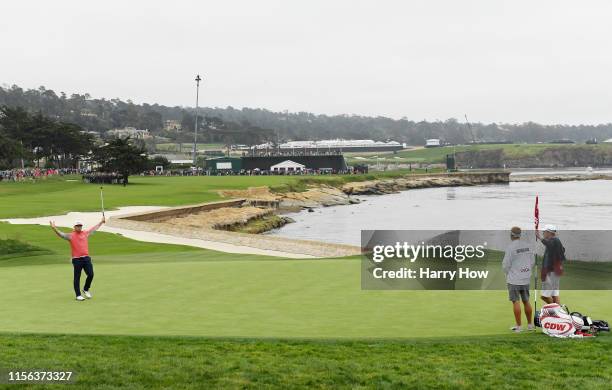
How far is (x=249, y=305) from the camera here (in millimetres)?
15094

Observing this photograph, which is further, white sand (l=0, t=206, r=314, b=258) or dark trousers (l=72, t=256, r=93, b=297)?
white sand (l=0, t=206, r=314, b=258)

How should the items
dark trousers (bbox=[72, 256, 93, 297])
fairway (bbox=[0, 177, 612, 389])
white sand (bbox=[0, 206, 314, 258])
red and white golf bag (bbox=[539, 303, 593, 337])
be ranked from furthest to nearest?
white sand (bbox=[0, 206, 314, 258])
dark trousers (bbox=[72, 256, 93, 297])
red and white golf bag (bbox=[539, 303, 593, 337])
fairway (bbox=[0, 177, 612, 389])

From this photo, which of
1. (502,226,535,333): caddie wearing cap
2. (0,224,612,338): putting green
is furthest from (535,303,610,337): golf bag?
(0,224,612,338): putting green

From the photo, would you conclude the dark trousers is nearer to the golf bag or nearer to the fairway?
the fairway

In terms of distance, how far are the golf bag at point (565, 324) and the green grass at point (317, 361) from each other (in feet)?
0.83

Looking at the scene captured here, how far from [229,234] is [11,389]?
2757 cm

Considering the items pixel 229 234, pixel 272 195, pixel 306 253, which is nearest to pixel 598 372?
pixel 306 253

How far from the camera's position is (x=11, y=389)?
31.2 ft

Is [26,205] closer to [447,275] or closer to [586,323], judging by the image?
[447,275]

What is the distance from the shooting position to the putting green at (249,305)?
13.0m

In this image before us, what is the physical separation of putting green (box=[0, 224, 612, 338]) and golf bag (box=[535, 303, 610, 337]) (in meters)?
0.79

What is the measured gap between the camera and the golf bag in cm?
1233

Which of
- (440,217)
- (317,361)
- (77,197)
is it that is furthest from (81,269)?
(440,217)

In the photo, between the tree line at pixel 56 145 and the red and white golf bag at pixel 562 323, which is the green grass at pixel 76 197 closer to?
the tree line at pixel 56 145
